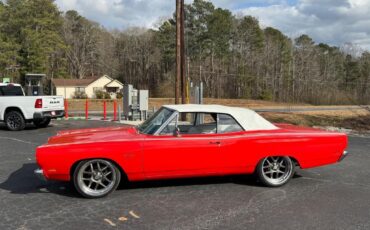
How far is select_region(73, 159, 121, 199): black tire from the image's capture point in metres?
5.55

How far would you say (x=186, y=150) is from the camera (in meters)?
5.82

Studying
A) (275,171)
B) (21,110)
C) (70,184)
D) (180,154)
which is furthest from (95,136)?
(21,110)

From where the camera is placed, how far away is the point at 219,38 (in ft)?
243

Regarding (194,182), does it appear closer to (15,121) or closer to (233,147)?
(233,147)

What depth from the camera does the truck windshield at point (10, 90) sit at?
14.4m

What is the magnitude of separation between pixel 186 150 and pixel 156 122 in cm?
71

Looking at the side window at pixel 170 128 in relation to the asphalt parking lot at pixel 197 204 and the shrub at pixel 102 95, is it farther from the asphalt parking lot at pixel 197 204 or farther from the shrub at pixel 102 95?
the shrub at pixel 102 95

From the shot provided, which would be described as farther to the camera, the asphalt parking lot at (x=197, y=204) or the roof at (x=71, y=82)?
the roof at (x=71, y=82)

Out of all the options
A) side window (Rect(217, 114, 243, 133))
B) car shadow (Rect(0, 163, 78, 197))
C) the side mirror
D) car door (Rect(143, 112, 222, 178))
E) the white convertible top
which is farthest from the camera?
the white convertible top

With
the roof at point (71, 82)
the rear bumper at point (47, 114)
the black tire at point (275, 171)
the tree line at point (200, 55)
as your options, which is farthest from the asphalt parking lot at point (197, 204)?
the roof at point (71, 82)

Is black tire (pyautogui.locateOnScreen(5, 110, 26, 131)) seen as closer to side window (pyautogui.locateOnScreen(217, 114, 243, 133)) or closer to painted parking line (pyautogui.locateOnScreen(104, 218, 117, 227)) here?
side window (pyautogui.locateOnScreen(217, 114, 243, 133))

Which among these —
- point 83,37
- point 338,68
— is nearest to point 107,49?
point 83,37

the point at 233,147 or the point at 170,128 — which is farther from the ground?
the point at 170,128

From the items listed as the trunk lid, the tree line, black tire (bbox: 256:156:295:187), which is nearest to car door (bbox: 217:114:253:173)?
black tire (bbox: 256:156:295:187)
